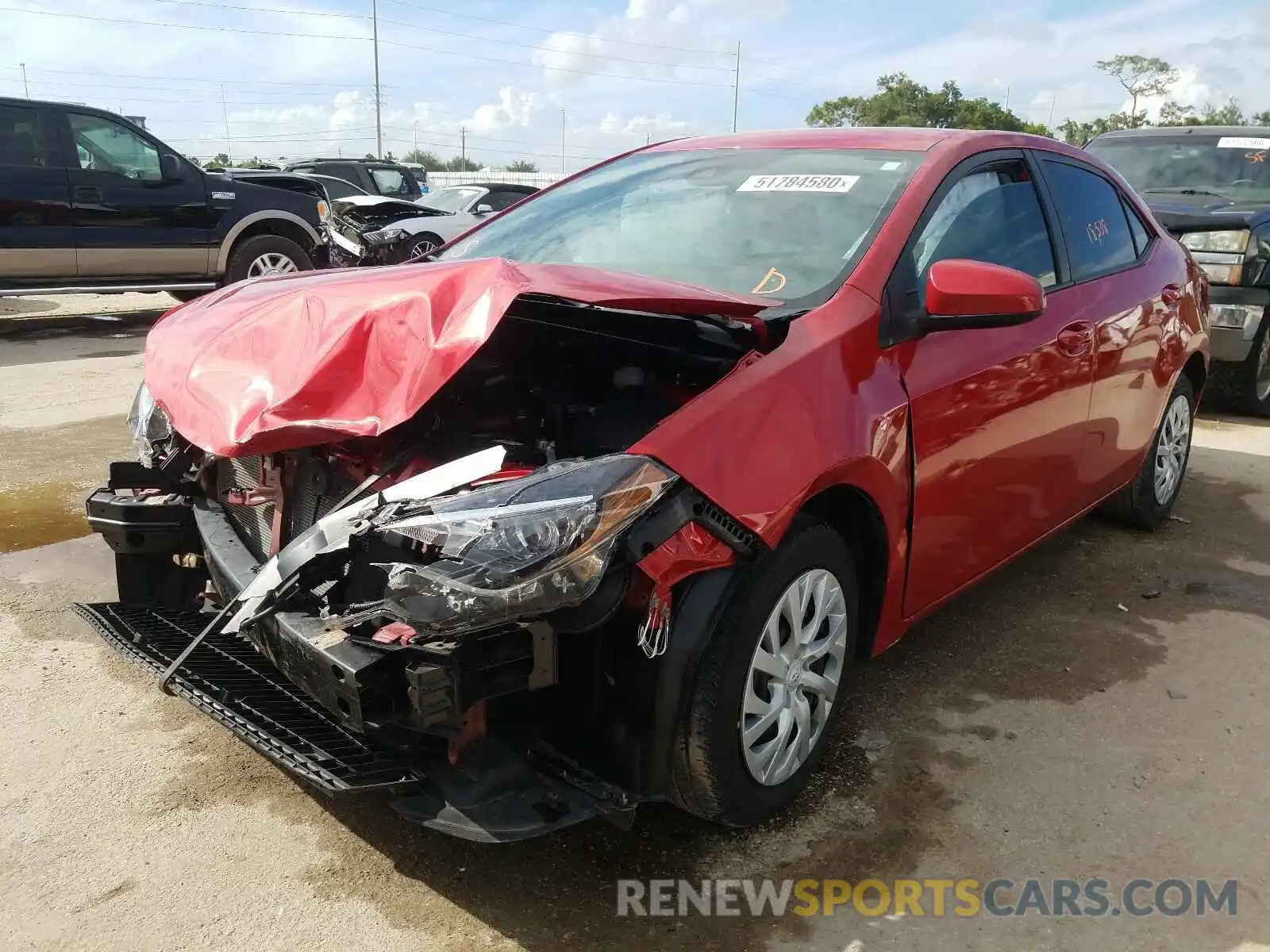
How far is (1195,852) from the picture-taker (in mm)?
2506

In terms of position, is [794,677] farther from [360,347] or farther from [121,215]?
[121,215]

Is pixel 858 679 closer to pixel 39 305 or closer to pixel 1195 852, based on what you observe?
pixel 1195 852

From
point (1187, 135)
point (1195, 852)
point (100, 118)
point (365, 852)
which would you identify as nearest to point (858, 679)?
point (1195, 852)

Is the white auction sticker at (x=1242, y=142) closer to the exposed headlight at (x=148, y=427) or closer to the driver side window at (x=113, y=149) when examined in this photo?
the exposed headlight at (x=148, y=427)

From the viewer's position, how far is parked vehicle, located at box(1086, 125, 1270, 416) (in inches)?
275

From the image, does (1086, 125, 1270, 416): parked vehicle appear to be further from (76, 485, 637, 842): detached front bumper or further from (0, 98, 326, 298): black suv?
(0, 98, 326, 298): black suv

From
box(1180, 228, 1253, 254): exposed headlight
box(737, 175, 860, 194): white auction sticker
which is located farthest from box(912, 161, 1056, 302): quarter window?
box(1180, 228, 1253, 254): exposed headlight

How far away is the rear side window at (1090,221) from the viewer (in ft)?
→ 11.9

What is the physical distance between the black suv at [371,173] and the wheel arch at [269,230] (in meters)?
5.62

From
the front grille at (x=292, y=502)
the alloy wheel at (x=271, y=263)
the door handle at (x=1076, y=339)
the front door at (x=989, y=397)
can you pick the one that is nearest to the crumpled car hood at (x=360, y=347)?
the front grille at (x=292, y=502)

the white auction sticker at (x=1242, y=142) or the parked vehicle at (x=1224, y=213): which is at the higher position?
the white auction sticker at (x=1242, y=142)

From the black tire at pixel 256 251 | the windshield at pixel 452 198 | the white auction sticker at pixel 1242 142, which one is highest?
the white auction sticker at pixel 1242 142

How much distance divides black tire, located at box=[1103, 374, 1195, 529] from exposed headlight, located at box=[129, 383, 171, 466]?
386 centimetres

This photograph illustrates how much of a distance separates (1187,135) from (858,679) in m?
7.20
